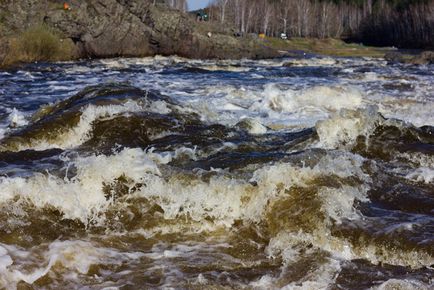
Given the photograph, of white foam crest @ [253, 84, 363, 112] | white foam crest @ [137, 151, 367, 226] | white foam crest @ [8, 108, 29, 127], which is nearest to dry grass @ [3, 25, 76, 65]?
white foam crest @ [8, 108, 29, 127]

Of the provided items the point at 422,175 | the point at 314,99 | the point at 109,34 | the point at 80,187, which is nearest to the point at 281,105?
the point at 314,99

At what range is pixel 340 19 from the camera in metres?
97.9

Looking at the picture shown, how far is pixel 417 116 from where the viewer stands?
1183 centimetres

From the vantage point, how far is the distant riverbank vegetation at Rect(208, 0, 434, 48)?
76125 mm

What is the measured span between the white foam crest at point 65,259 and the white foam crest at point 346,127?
4.42 metres

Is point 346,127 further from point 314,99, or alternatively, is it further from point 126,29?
point 126,29

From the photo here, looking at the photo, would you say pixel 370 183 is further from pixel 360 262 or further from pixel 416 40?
pixel 416 40

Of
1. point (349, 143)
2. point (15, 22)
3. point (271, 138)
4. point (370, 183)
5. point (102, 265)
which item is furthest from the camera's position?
point (15, 22)

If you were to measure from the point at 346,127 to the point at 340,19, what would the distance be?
95.6 metres

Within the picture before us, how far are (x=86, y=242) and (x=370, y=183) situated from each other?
3438 mm

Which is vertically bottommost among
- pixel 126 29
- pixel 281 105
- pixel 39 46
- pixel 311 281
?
pixel 311 281

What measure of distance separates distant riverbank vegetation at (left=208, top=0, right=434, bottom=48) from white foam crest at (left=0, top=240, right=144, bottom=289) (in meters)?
72.8

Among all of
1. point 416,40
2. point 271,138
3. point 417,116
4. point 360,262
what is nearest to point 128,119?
point 271,138

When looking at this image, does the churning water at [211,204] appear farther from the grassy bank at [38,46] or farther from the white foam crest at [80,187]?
the grassy bank at [38,46]
